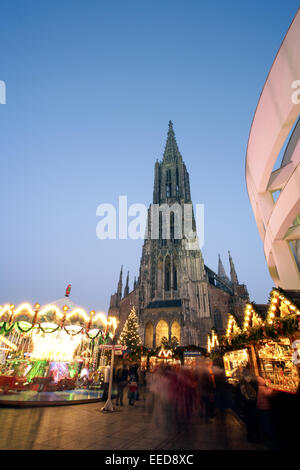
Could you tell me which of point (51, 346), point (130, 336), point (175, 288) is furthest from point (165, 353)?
point (175, 288)

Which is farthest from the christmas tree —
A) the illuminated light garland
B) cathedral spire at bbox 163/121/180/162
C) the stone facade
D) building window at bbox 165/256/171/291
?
cathedral spire at bbox 163/121/180/162

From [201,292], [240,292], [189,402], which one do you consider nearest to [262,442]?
[189,402]

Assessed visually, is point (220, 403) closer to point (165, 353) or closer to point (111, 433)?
point (111, 433)

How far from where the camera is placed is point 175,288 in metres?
33.1

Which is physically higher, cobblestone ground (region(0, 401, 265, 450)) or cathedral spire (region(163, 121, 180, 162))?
cathedral spire (region(163, 121, 180, 162))

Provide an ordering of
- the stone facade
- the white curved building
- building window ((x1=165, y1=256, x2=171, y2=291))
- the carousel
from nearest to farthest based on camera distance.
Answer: the white curved building < the carousel < the stone facade < building window ((x1=165, y1=256, x2=171, y2=291))

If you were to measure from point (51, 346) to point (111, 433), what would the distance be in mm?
9762

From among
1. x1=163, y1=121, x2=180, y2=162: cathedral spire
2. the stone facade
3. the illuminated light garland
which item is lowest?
the illuminated light garland

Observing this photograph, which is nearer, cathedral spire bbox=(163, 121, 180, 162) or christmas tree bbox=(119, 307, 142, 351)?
christmas tree bbox=(119, 307, 142, 351)

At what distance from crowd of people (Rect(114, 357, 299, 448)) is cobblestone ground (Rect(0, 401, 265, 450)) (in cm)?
30

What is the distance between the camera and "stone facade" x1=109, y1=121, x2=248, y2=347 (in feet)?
94.5

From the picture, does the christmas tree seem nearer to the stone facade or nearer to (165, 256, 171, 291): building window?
the stone facade

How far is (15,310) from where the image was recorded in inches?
421
